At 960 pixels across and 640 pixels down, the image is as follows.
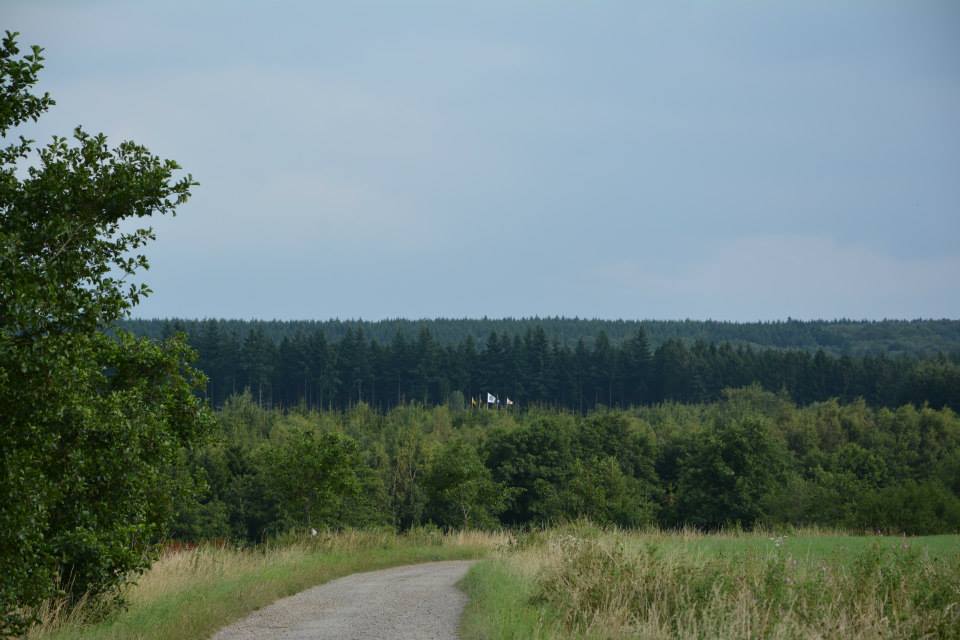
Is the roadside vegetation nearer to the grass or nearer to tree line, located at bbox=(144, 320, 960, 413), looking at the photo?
the grass

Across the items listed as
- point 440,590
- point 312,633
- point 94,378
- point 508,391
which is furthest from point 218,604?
point 508,391

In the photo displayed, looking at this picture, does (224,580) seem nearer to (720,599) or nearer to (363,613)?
(363,613)

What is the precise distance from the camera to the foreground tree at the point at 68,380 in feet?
33.8

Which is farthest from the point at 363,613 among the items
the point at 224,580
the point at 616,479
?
the point at 616,479

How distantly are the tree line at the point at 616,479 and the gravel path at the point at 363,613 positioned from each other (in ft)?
64.7

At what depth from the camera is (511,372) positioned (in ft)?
597

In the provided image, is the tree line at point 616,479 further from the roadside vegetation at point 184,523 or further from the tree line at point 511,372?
the tree line at point 511,372

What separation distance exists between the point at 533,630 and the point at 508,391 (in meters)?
168

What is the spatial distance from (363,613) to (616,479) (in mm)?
66791

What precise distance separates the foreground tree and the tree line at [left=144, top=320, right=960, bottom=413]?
155 metres

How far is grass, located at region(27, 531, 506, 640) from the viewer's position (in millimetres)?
14727

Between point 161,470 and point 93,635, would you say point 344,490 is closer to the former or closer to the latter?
point 161,470

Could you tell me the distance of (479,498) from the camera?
72750 mm

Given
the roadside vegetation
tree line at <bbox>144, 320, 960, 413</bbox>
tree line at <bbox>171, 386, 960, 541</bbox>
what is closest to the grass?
the roadside vegetation
